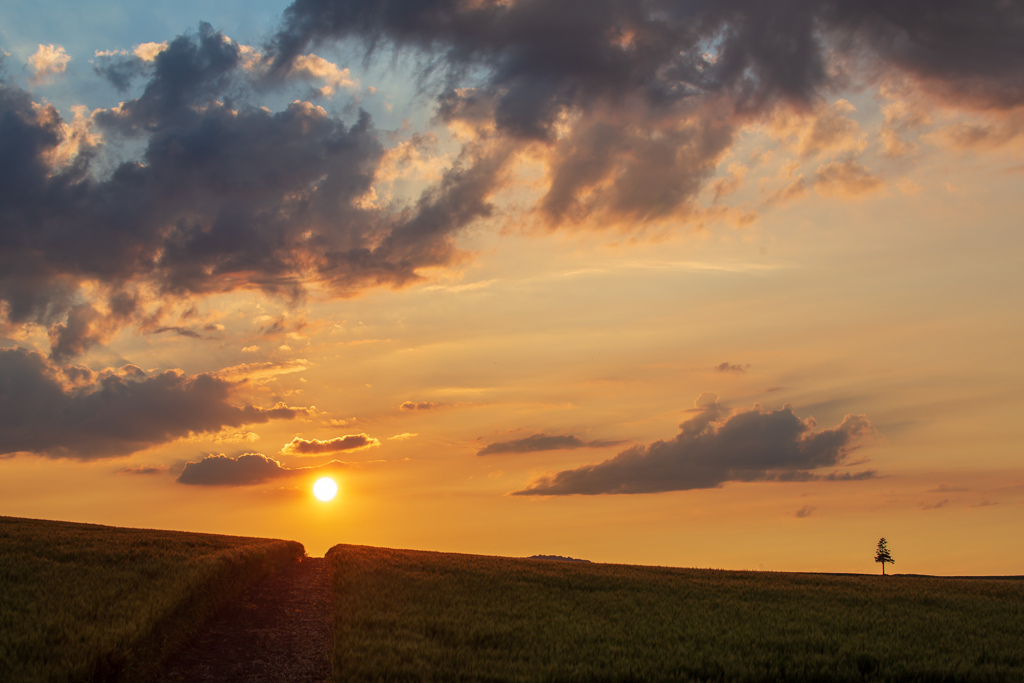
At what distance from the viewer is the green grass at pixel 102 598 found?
13336 millimetres

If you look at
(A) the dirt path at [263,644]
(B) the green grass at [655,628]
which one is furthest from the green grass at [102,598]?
(B) the green grass at [655,628]

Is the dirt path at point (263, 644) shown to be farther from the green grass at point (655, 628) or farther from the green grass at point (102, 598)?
the green grass at point (655, 628)

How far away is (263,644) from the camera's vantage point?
18.0 metres

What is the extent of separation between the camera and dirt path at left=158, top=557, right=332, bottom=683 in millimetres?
15430

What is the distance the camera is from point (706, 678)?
1535 cm

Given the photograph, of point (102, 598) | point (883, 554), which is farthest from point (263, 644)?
point (883, 554)

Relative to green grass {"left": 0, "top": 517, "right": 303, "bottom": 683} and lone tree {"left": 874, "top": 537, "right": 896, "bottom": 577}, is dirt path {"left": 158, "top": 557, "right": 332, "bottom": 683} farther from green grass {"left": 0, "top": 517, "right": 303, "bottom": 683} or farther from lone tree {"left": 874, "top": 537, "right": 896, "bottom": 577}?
lone tree {"left": 874, "top": 537, "right": 896, "bottom": 577}

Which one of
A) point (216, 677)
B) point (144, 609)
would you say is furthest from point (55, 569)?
point (216, 677)

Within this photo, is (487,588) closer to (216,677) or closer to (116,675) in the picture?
(216,677)

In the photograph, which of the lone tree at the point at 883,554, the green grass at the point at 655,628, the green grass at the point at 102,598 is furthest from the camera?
the lone tree at the point at 883,554

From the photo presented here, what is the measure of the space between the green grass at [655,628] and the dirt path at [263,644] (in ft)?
2.59

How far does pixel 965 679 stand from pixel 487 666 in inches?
462

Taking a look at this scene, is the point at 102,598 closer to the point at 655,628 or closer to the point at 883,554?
the point at 655,628

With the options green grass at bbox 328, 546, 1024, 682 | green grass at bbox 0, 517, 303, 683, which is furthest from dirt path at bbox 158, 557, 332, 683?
green grass at bbox 328, 546, 1024, 682
